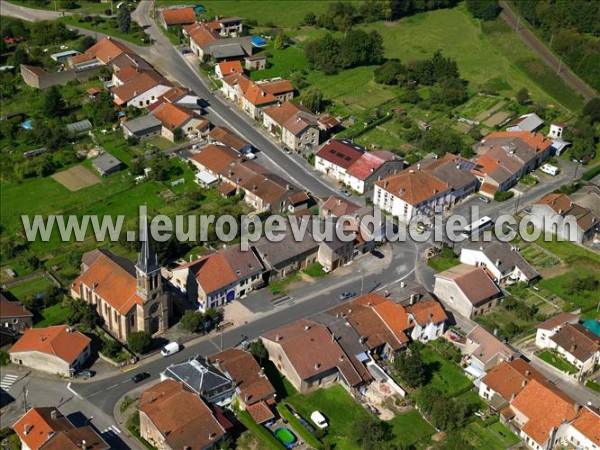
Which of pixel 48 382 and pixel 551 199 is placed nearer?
pixel 48 382

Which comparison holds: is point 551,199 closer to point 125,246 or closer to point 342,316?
point 342,316

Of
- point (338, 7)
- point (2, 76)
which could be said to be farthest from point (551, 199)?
point (2, 76)

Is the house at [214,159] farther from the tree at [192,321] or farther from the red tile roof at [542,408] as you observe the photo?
the red tile roof at [542,408]

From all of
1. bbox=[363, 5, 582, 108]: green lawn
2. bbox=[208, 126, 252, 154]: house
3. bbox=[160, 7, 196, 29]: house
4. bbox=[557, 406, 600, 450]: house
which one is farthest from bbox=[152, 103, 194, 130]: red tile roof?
bbox=[557, 406, 600, 450]: house

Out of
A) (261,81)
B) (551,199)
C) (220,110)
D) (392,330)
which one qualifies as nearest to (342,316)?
(392,330)

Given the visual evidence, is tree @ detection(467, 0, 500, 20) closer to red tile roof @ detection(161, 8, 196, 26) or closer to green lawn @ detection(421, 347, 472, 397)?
red tile roof @ detection(161, 8, 196, 26)

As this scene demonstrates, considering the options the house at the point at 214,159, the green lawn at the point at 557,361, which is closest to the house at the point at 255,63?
the house at the point at 214,159

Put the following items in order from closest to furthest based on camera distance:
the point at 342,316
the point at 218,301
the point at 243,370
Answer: the point at 243,370 → the point at 342,316 → the point at 218,301

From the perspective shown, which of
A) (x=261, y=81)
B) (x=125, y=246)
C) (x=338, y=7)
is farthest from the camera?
(x=338, y=7)
